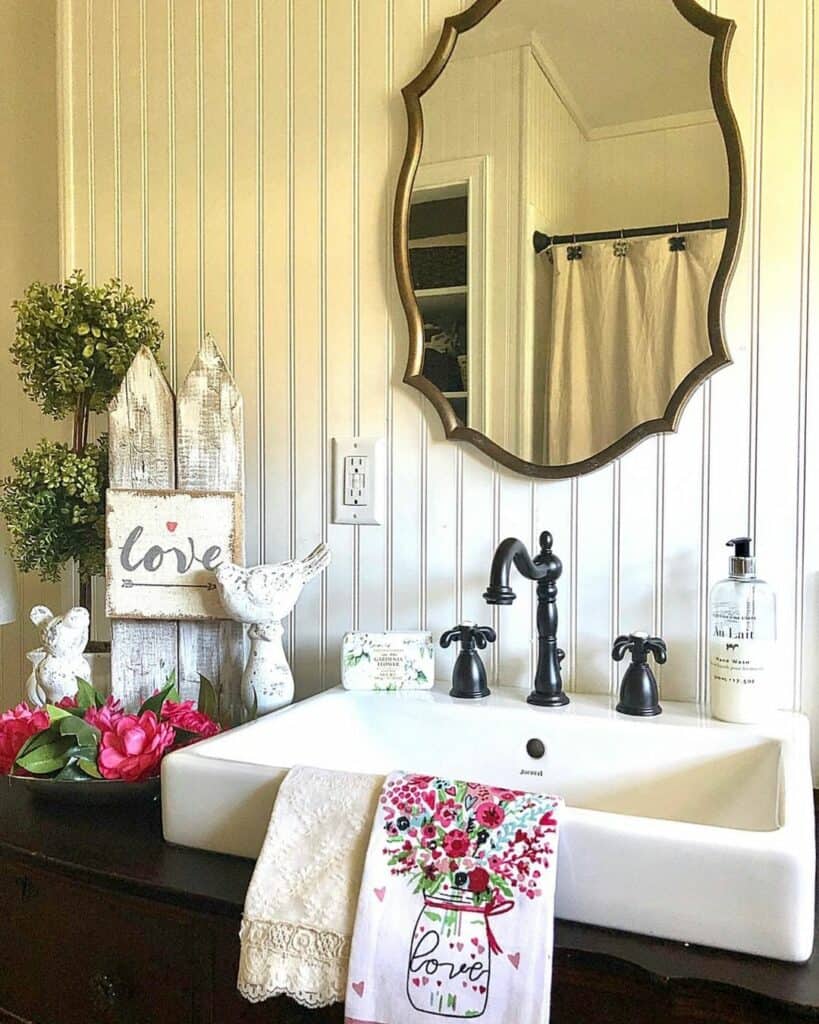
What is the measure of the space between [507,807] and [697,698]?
49 cm

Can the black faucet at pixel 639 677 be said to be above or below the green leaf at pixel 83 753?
above

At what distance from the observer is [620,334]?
3.59 feet

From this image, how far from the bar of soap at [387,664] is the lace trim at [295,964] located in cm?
48

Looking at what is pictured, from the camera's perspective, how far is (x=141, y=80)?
1441 mm

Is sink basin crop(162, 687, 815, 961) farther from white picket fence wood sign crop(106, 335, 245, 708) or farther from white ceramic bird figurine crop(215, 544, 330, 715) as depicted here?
white picket fence wood sign crop(106, 335, 245, 708)

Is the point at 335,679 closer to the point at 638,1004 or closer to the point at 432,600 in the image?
the point at 432,600

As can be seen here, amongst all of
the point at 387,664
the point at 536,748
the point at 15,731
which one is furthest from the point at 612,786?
the point at 15,731

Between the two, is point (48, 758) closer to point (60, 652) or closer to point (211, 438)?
point (60, 652)

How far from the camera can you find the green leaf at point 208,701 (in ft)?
3.73

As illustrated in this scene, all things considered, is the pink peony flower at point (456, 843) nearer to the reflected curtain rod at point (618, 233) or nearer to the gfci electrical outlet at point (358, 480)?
the gfci electrical outlet at point (358, 480)

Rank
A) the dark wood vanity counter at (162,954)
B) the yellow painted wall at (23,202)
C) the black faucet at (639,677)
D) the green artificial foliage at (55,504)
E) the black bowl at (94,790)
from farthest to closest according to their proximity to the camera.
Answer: the yellow painted wall at (23,202)
the green artificial foliage at (55,504)
the black faucet at (639,677)
the black bowl at (94,790)
the dark wood vanity counter at (162,954)

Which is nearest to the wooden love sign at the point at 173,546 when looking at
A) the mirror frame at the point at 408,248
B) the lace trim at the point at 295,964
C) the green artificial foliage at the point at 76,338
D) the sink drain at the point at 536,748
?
the green artificial foliage at the point at 76,338

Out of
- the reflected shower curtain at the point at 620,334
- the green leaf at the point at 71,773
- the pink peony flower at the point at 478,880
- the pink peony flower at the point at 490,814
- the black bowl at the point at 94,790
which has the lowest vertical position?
the black bowl at the point at 94,790

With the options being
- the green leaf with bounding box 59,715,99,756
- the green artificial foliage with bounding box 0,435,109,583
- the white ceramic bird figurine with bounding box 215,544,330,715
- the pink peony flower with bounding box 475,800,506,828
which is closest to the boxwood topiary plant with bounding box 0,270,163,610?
the green artificial foliage with bounding box 0,435,109,583
